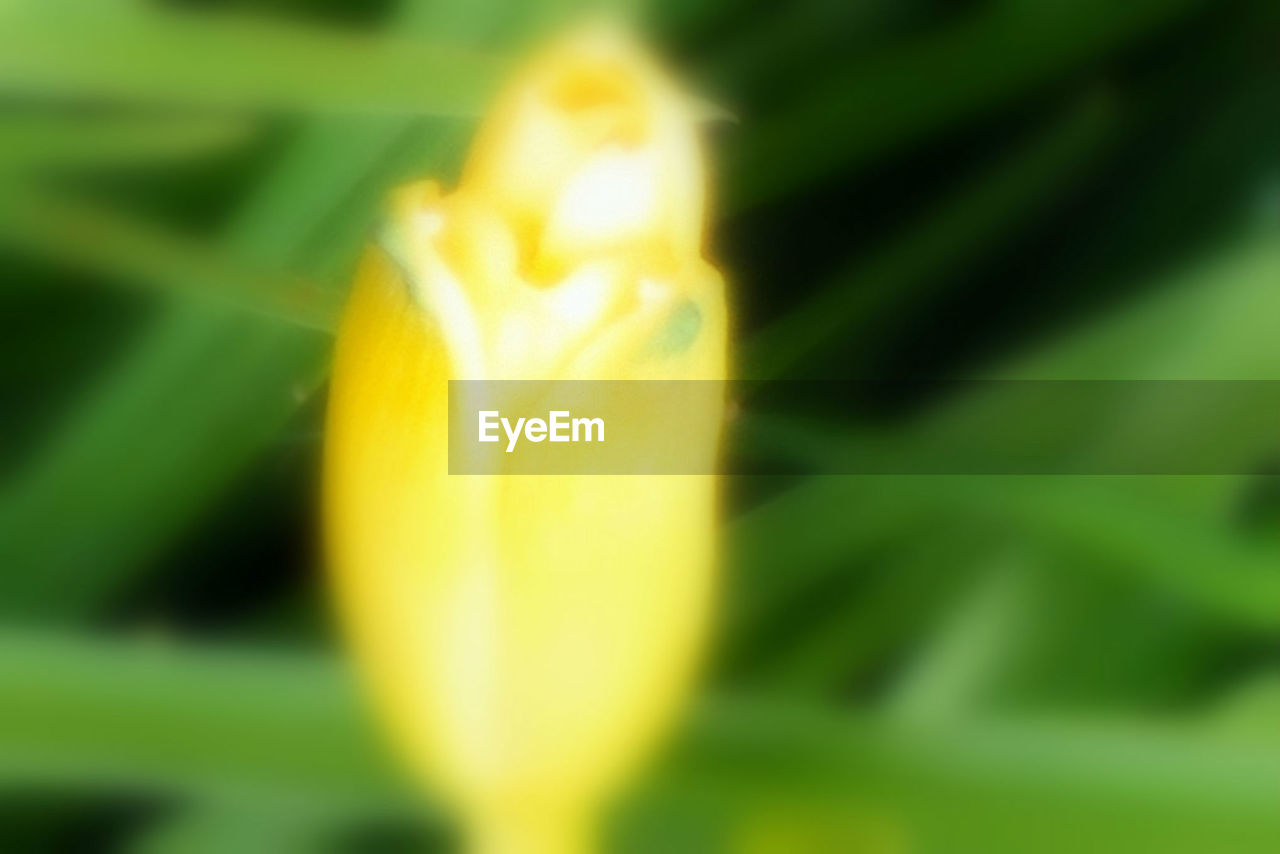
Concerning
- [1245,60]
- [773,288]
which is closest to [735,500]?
[773,288]

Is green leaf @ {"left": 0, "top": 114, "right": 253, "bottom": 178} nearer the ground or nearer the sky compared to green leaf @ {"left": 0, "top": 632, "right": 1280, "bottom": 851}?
nearer the sky

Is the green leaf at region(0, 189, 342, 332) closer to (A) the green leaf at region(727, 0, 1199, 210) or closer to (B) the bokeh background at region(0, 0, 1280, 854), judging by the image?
(B) the bokeh background at region(0, 0, 1280, 854)

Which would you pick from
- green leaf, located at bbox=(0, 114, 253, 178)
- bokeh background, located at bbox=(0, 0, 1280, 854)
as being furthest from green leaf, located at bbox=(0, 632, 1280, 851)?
green leaf, located at bbox=(0, 114, 253, 178)

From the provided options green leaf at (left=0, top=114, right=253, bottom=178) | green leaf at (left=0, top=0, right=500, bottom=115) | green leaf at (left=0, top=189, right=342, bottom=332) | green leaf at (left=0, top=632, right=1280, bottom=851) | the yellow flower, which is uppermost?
green leaf at (left=0, top=0, right=500, bottom=115)

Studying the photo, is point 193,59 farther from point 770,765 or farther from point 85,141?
point 770,765

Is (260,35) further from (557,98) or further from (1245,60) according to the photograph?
(1245,60)

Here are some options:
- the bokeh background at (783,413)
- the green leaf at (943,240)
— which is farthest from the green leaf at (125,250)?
the green leaf at (943,240)

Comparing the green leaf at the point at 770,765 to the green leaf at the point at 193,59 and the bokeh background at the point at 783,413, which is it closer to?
the bokeh background at the point at 783,413
